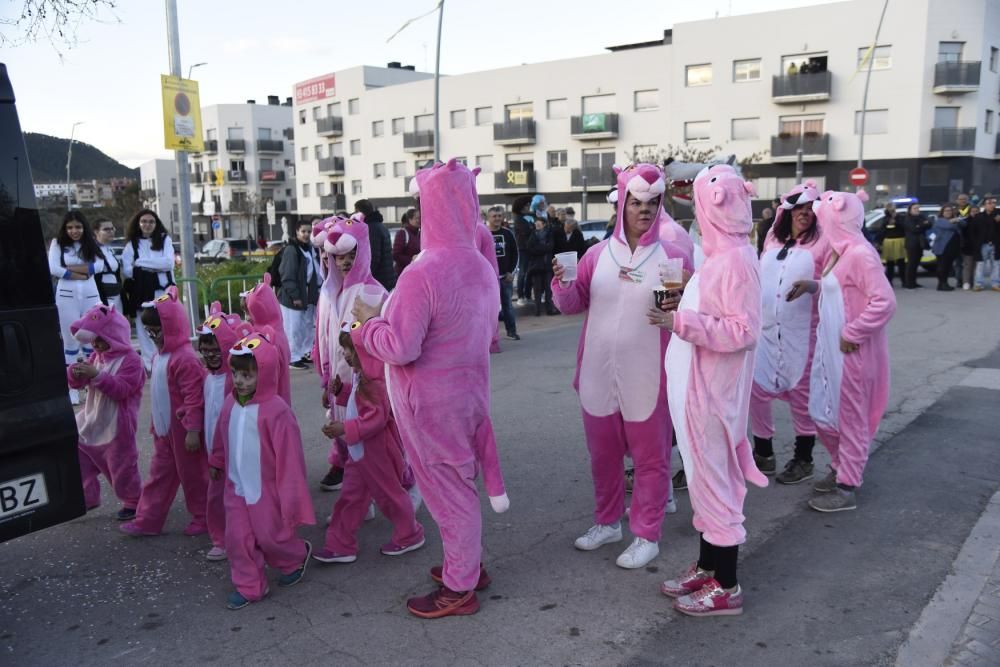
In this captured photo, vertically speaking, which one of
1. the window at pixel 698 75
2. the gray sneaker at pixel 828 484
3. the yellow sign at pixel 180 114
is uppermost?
the window at pixel 698 75

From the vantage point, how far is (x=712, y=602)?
3.52 meters

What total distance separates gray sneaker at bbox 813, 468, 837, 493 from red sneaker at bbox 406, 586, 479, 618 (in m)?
2.52

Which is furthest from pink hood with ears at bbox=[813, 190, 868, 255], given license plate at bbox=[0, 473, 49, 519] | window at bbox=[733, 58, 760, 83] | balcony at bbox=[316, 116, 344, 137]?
balcony at bbox=[316, 116, 344, 137]

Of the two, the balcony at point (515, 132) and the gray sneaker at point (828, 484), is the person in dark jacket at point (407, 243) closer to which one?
the gray sneaker at point (828, 484)

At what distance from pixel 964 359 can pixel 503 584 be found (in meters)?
7.88

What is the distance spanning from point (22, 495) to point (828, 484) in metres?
4.38

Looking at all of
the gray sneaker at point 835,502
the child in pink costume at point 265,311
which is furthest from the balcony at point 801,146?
the child in pink costume at point 265,311

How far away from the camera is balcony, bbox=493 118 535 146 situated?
4906 cm

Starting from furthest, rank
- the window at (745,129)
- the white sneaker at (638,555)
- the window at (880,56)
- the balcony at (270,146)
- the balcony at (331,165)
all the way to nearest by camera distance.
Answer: the balcony at (270,146), the balcony at (331,165), the window at (745,129), the window at (880,56), the white sneaker at (638,555)

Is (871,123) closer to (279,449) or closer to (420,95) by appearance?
(420,95)

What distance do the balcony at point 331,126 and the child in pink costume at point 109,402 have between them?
193 ft

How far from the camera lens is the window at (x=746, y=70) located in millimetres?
41969

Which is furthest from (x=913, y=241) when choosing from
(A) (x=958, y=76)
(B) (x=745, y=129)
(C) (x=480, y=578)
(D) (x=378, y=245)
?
(B) (x=745, y=129)

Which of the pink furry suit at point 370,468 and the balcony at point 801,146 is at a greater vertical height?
the balcony at point 801,146
